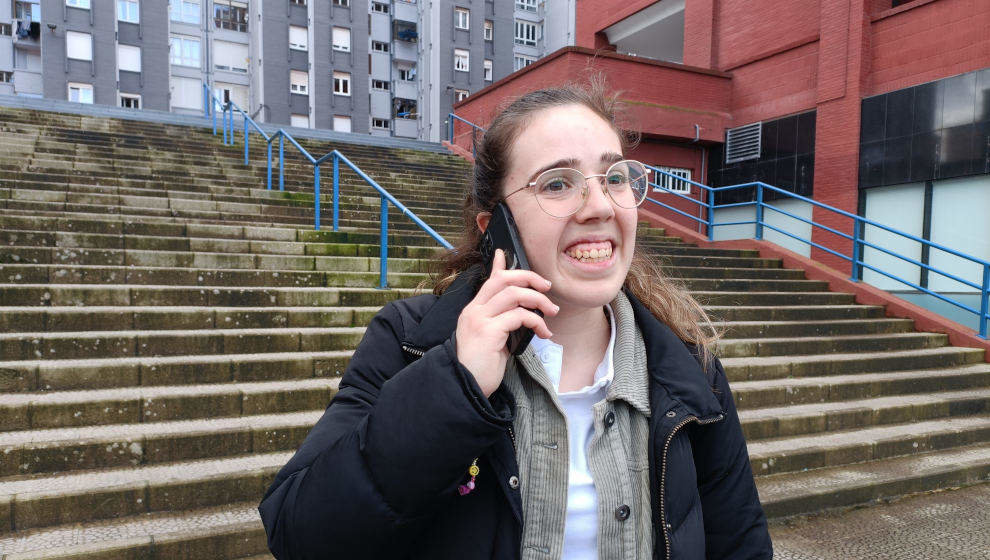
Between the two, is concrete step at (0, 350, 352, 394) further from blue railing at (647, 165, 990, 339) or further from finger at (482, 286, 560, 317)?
finger at (482, 286, 560, 317)

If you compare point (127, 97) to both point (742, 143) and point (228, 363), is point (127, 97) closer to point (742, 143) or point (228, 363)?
point (742, 143)

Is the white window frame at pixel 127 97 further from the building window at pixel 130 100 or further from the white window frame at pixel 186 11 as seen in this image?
the white window frame at pixel 186 11

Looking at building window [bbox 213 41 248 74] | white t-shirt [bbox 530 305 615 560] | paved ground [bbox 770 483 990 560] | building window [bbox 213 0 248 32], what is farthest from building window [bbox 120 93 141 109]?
white t-shirt [bbox 530 305 615 560]

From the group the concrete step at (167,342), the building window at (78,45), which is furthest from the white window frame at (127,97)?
the concrete step at (167,342)

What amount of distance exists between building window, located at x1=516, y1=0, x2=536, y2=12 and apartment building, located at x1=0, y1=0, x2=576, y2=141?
0.29ft

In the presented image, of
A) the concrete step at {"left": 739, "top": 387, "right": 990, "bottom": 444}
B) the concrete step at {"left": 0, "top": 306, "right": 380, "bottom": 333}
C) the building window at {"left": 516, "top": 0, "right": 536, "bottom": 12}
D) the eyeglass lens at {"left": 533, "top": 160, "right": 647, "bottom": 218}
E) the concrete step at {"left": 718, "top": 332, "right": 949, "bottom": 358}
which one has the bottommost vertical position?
the concrete step at {"left": 739, "top": 387, "right": 990, "bottom": 444}

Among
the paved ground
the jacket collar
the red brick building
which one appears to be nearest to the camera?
the jacket collar

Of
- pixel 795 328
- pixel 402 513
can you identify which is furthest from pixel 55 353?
pixel 795 328

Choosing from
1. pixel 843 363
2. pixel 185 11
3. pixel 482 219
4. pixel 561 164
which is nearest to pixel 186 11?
pixel 185 11

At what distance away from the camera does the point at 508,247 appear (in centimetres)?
111

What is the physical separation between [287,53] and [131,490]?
34.3 metres

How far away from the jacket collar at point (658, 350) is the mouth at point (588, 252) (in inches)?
8.0

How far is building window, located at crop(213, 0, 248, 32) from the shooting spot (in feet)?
111

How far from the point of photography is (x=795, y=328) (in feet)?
21.8
